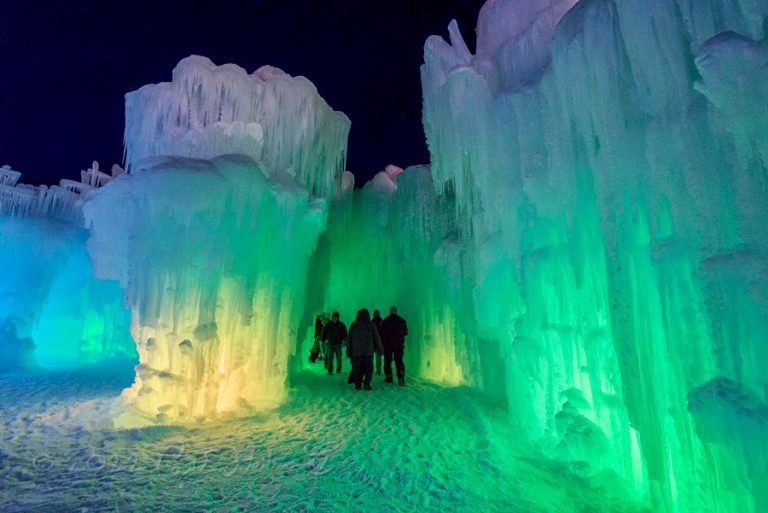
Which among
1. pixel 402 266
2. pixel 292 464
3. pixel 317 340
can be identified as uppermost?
pixel 402 266

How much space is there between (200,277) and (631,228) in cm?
675

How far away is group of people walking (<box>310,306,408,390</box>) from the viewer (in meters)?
8.60

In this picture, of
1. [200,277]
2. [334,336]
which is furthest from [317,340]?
[200,277]

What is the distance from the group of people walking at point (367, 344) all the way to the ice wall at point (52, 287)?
1073cm

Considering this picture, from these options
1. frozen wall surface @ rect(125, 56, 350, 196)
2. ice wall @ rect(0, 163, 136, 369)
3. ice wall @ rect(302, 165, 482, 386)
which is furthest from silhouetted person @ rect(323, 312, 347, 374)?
ice wall @ rect(0, 163, 136, 369)

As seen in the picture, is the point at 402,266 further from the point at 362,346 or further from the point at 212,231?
the point at 212,231

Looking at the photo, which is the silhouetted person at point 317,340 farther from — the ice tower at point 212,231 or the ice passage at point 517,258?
the ice tower at point 212,231

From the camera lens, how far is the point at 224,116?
846cm

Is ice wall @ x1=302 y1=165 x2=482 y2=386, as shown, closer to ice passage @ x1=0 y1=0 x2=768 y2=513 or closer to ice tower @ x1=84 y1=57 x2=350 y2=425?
ice passage @ x1=0 y1=0 x2=768 y2=513

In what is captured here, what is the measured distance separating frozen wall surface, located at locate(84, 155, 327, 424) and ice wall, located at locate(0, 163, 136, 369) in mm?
10191

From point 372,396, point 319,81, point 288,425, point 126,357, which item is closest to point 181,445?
point 288,425

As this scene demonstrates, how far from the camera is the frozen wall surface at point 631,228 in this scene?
2.89 meters

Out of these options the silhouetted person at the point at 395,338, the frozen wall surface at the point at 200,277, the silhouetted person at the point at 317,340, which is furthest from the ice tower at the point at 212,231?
the silhouetted person at the point at 317,340

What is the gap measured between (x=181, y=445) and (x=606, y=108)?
21.9 ft
